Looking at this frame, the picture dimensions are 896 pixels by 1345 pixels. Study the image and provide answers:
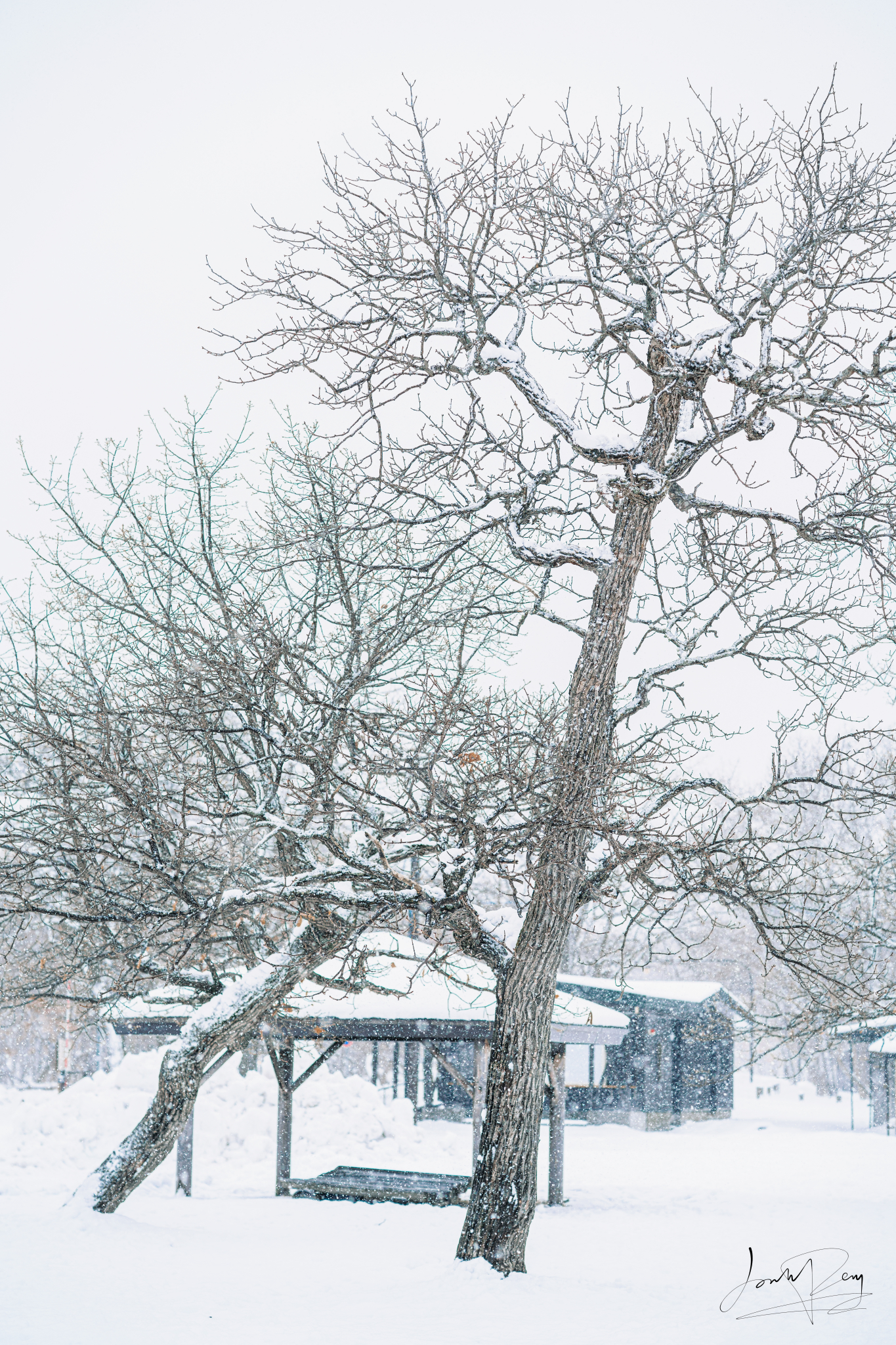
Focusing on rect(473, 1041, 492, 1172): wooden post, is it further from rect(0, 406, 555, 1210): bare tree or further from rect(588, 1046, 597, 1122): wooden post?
rect(588, 1046, 597, 1122): wooden post

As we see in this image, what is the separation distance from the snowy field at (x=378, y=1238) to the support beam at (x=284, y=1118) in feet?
1.40

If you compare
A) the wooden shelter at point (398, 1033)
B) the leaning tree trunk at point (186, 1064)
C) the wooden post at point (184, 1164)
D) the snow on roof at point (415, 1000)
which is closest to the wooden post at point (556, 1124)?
the wooden shelter at point (398, 1033)

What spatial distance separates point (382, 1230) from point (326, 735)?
7692 millimetres

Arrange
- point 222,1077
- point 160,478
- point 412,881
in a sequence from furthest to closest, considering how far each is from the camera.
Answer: point 222,1077
point 160,478
point 412,881

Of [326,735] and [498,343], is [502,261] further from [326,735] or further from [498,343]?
[326,735]

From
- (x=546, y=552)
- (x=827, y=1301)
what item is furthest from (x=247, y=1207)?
(x=546, y=552)

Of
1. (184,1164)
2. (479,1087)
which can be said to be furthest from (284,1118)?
(479,1087)

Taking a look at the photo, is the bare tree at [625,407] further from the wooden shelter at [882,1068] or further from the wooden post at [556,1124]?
the wooden shelter at [882,1068]

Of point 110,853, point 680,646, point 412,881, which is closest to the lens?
point 412,881

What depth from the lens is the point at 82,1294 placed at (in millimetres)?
8234

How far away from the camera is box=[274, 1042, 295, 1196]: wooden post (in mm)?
16172

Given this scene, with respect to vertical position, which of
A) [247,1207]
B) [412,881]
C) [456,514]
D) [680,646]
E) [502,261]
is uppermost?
[502,261]

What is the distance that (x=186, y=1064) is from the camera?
35.6 feet
